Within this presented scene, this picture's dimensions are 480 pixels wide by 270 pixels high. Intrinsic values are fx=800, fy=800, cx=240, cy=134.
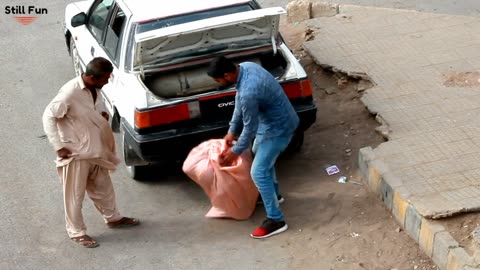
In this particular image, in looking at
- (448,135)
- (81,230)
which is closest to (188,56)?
(81,230)

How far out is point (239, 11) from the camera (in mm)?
7793

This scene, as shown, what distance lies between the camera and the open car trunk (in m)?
7.32

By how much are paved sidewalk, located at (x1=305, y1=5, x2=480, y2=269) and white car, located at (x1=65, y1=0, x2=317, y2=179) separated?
1017mm

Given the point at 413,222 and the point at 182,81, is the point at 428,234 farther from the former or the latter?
the point at 182,81

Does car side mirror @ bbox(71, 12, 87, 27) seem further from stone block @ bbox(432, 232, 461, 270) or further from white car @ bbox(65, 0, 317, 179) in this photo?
stone block @ bbox(432, 232, 461, 270)

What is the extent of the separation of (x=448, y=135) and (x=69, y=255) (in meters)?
3.66

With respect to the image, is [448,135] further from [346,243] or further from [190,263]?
[190,263]

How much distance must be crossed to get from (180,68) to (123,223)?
1542 millimetres

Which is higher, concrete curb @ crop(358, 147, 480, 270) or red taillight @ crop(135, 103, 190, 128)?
red taillight @ crop(135, 103, 190, 128)

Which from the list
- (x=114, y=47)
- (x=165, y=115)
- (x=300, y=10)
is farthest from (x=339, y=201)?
(x=300, y=10)

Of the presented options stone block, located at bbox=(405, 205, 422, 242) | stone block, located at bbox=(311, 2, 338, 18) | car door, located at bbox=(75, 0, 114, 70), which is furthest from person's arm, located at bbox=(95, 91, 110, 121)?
stone block, located at bbox=(311, 2, 338, 18)

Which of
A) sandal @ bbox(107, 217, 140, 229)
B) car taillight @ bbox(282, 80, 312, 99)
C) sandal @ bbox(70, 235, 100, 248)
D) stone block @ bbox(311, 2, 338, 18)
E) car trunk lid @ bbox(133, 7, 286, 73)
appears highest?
car trunk lid @ bbox(133, 7, 286, 73)

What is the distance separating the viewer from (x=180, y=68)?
754cm

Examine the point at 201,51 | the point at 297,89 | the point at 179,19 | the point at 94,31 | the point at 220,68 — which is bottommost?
the point at 297,89
